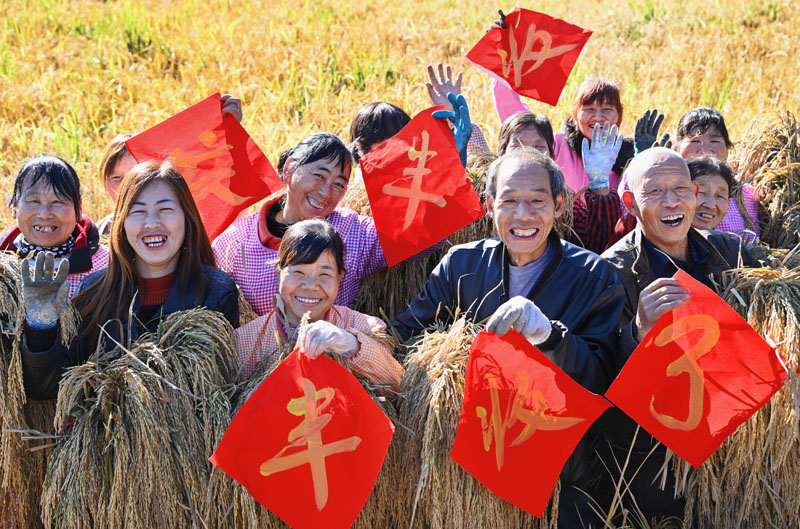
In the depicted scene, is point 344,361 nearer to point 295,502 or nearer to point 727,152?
point 295,502

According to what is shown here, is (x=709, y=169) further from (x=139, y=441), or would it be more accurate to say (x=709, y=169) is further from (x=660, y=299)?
(x=139, y=441)

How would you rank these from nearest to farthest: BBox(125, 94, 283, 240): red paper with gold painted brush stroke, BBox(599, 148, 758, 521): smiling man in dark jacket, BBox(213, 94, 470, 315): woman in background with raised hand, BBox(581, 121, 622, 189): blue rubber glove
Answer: BBox(599, 148, 758, 521): smiling man in dark jacket → BBox(213, 94, 470, 315): woman in background with raised hand → BBox(125, 94, 283, 240): red paper with gold painted brush stroke → BBox(581, 121, 622, 189): blue rubber glove

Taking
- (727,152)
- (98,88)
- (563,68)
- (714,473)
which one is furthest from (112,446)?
(98,88)

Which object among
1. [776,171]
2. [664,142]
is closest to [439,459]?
[776,171]

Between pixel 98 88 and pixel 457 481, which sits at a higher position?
pixel 98 88

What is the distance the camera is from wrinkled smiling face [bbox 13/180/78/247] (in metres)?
3.34

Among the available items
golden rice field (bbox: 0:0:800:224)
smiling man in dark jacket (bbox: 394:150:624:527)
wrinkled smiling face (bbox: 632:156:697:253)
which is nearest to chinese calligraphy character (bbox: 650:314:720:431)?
smiling man in dark jacket (bbox: 394:150:624:527)

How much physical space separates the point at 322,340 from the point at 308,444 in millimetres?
314

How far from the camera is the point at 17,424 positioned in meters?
2.63

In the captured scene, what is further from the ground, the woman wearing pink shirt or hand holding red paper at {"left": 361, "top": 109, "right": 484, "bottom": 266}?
the woman wearing pink shirt

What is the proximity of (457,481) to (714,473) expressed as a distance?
2.94 ft

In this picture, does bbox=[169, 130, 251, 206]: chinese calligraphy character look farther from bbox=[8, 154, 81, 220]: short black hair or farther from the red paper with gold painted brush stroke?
bbox=[8, 154, 81, 220]: short black hair

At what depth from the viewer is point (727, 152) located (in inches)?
170

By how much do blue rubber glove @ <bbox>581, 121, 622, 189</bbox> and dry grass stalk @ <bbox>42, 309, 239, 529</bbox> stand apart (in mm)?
2073
